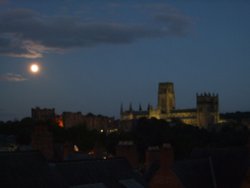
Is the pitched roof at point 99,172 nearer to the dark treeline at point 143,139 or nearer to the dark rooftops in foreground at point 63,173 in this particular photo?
the dark rooftops in foreground at point 63,173

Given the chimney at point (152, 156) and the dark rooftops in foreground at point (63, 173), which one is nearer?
the dark rooftops in foreground at point (63, 173)

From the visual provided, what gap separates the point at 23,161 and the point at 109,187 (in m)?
7.22

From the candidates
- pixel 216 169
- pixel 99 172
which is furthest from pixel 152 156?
pixel 99 172

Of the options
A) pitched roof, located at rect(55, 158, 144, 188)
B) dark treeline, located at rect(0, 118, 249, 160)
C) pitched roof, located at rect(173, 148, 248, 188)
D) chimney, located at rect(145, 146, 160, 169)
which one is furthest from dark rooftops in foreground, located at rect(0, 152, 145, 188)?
dark treeline, located at rect(0, 118, 249, 160)

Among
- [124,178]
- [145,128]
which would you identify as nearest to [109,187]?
[124,178]

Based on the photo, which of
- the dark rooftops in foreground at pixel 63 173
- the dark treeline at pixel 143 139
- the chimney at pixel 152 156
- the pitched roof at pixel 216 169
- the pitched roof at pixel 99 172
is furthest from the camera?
the dark treeline at pixel 143 139

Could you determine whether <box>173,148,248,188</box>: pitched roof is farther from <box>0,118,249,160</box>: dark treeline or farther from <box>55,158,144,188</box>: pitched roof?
<box>0,118,249,160</box>: dark treeline

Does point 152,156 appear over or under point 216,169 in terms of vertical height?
over

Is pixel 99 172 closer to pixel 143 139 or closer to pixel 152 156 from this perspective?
pixel 152 156

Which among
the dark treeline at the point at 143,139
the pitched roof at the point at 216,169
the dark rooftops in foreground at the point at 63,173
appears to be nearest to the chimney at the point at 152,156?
the pitched roof at the point at 216,169

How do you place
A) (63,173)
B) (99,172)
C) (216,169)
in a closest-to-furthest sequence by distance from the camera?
1. (63,173)
2. (99,172)
3. (216,169)

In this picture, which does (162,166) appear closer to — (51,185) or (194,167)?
(194,167)

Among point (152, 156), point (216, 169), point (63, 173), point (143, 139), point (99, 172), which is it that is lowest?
point (216, 169)

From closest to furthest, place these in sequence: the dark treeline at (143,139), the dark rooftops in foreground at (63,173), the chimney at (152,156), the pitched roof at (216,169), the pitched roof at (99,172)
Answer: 1. the dark rooftops in foreground at (63,173)
2. the pitched roof at (99,172)
3. the pitched roof at (216,169)
4. the chimney at (152,156)
5. the dark treeline at (143,139)
